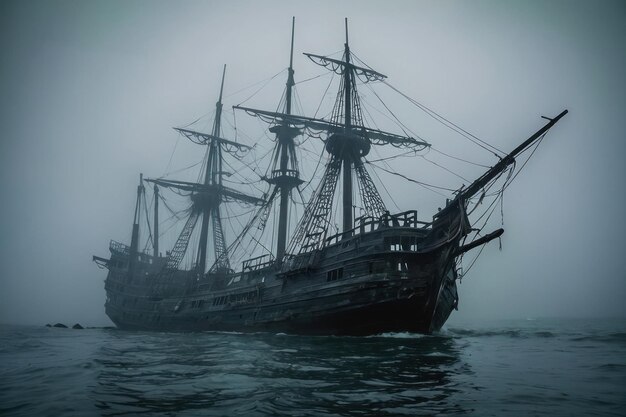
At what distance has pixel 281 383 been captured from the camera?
7.30 meters

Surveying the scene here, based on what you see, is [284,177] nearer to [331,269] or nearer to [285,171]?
[285,171]

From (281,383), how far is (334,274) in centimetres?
1183

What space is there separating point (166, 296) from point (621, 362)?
3412 centimetres

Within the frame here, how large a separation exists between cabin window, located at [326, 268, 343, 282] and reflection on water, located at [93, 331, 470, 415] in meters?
6.76

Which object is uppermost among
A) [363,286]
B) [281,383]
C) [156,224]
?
[156,224]

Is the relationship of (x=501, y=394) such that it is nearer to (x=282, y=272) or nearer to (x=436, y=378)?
(x=436, y=378)

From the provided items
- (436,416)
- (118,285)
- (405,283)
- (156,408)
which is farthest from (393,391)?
(118,285)

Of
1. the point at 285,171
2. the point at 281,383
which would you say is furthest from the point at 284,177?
the point at 281,383

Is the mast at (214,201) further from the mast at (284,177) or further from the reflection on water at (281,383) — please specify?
the reflection on water at (281,383)

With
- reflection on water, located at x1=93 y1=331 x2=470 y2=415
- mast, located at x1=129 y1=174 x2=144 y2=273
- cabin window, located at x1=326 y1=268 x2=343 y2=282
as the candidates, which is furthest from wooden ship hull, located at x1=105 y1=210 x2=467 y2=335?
mast, located at x1=129 y1=174 x2=144 y2=273

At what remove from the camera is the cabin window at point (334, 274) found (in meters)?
18.6

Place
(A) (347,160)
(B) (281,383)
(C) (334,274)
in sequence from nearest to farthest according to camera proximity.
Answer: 1. (B) (281,383)
2. (C) (334,274)
3. (A) (347,160)

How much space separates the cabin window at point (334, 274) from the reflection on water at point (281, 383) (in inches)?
266

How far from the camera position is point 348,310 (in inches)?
687
